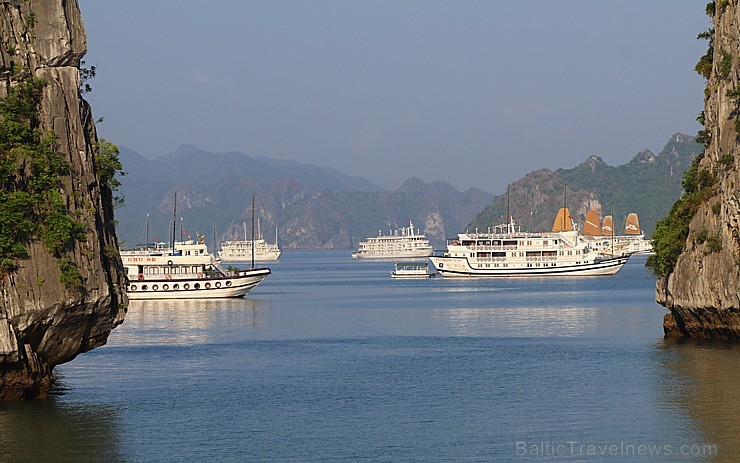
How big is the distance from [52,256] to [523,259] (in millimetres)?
96511

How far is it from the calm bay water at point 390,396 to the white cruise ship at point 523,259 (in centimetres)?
6067

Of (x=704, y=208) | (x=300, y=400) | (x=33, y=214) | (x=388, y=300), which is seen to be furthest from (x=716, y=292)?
(x=388, y=300)

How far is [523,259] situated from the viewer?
123 metres

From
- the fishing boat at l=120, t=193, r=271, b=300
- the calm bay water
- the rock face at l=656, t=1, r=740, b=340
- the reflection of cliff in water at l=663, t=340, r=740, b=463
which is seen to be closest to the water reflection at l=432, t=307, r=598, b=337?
the calm bay water

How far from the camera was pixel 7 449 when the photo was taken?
85.9ft

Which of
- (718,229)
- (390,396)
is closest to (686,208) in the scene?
(718,229)

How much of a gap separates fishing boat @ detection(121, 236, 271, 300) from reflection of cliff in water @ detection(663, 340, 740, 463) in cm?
4433

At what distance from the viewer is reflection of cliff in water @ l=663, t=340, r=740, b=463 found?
2648 cm

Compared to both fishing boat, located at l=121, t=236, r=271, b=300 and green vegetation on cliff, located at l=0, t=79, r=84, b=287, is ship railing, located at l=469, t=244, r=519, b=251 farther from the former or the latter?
green vegetation on cliff, located at l=0, t=79, r=84, b=287

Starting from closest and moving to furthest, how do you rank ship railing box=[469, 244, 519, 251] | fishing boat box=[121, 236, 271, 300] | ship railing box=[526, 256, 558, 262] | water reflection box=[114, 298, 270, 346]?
water reflection box=[114, 298, 270, 346] → fishing boat box=[121, 236, 271, 300] → ship railing box=[526, 256, 558, 262] → ship railing box=[469, 244, 519, 251]

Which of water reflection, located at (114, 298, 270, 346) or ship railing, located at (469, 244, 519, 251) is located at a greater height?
ship railing, located at (469, 244, 519, 251)

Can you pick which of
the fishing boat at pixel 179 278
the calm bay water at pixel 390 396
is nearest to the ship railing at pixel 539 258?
the fishing boat at pixel 179 278

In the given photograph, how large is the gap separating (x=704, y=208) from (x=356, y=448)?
2272 cm

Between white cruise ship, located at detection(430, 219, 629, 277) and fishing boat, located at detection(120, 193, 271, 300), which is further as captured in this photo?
white cruise ship, located at detection(430, 219, 629, 277)
